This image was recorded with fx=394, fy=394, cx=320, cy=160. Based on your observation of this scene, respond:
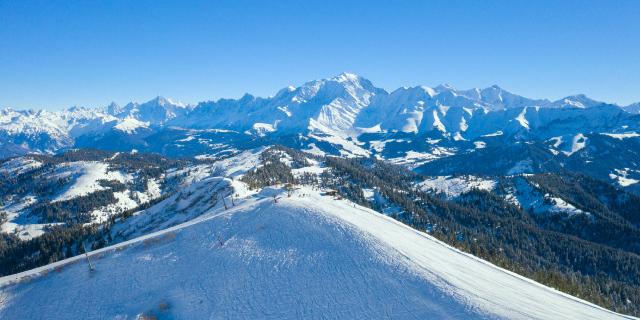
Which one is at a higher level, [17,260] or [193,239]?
[193,239]

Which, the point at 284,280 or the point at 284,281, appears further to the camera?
the point at 284,280

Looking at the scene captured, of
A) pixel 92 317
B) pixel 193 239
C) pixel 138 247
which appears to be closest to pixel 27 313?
pixel 92 317

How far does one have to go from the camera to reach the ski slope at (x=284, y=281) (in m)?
37.2

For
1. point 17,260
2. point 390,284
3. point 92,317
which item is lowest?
point 17,260

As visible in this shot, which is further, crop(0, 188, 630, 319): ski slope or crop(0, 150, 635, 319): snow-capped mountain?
crop(0, 150, 635, 319): snow-capped mountain

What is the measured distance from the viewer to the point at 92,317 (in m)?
40.0

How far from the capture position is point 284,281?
42125 millimetres

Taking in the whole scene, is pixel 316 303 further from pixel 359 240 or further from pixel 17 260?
pixel 17 260

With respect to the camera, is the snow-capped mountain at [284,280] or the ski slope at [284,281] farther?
the snow-capped mountain at [284,280]

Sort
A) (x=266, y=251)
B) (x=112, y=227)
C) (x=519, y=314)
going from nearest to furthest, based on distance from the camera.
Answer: (x=519, y=314) < (x=266, y=251) < (x=112, y=227)

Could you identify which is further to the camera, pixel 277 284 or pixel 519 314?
pixel 277 284

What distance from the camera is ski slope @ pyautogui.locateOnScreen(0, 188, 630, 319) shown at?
3716cm

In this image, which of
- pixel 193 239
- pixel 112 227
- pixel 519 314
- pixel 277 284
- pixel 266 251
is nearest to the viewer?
pixel 519 314

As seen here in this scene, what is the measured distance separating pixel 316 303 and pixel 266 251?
1360 centimetres
